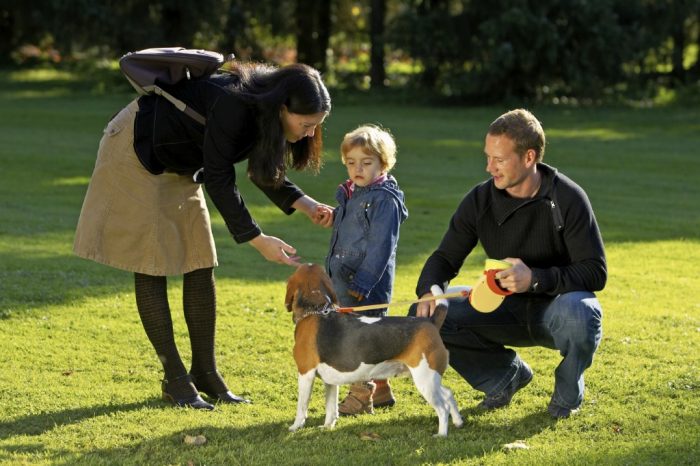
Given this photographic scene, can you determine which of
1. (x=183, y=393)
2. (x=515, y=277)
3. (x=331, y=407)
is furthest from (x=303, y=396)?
(x=515, y=277)

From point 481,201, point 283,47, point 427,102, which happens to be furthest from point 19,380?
point 283,47

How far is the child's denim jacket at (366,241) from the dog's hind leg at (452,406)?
31.9 inches

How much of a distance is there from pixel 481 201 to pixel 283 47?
132 feet

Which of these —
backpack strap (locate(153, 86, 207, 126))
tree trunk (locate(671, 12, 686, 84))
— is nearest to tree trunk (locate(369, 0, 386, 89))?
tree trunk (locate(671, 12, 686, 84))

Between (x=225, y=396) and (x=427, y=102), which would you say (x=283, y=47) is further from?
(x=225, y=396)

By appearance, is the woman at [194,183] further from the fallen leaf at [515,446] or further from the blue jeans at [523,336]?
the fallen leaf at [515,446]

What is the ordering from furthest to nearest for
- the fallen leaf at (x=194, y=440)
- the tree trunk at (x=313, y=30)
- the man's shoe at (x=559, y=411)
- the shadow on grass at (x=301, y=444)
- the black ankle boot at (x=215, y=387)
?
the tree trunk at (x=313, y=30), the black ankle boot at (x=215, y=387), the man's shoe at (x=559, y=411), the fallen leaf at (x=194, y=440), the shadow on grass at (x=301, y=444)

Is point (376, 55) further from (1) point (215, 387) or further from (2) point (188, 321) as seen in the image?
(1) point (215, 387)

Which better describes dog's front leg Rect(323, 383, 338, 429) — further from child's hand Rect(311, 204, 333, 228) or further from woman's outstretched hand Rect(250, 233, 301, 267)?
child's hand Rect(311, 204, 333, 228)

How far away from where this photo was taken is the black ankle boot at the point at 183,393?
597 cm

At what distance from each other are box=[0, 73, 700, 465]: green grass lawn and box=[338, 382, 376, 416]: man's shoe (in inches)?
4.5

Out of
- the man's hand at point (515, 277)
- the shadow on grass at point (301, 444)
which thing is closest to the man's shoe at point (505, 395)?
the shadow on grass at point (301, 444)

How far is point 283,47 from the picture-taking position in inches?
1779

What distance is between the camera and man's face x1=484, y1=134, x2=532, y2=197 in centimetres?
548
